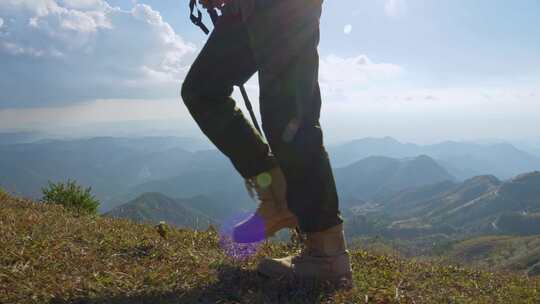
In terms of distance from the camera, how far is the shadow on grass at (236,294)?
315 cm

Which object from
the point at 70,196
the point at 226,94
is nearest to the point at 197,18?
the point at 226,94

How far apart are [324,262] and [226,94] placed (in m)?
1.69

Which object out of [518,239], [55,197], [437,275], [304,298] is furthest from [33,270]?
[518,239]

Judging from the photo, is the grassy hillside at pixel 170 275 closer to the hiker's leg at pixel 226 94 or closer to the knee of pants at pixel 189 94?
the hiker's leg at pixel 226 94

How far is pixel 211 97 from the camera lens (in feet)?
12.6

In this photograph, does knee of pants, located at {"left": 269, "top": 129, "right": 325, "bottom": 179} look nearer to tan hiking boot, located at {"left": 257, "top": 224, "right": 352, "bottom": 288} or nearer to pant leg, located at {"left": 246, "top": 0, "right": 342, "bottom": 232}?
pant leg, located at {"left": 246, "top": 0, "right": 342, "bottom": 232}

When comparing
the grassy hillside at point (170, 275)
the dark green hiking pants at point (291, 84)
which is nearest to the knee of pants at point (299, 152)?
the dark green hiking pants at point (291, 84)

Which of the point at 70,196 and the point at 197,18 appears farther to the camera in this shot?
the point at 70,196

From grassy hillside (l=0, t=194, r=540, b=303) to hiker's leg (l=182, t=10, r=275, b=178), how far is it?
1.08 m

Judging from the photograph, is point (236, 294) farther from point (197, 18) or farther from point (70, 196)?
point (70, 196)

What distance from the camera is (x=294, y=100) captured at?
330 cm

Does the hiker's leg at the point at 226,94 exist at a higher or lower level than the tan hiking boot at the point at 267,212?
higher

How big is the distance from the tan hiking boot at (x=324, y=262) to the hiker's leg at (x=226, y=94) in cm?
88

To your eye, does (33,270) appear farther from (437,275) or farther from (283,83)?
(437,275)
